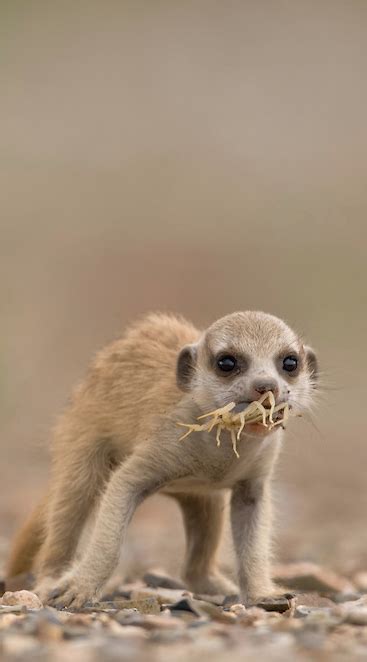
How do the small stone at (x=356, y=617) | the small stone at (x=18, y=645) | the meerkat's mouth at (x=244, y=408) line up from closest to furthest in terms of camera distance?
the small stone at (x=18, y=645) < the small stone at (x=356, y=617) < the meerkat's mouth at (x=244, y=408)

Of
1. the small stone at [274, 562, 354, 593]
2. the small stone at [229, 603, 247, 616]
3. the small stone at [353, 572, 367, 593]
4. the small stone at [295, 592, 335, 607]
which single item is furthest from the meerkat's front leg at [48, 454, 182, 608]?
the small stone at [353, 572, 367, 593]

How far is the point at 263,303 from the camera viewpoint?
86.2ft

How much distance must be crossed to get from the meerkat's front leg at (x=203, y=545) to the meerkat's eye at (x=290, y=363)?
1.34 m

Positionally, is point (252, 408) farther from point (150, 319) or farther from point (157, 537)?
point (157, 537)

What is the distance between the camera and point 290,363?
7.06m

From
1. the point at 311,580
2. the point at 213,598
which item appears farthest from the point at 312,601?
the point at 311,580

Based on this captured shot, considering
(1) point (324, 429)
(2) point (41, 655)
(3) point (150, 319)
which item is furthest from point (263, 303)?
(2) point (41, 655)

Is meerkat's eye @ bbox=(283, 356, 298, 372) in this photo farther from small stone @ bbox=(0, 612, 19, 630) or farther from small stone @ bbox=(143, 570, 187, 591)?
small stone @ bbox=(0, 612, 19, 630)

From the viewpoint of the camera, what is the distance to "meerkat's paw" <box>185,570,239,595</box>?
26.6 ft

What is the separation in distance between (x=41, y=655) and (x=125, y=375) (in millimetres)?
3562

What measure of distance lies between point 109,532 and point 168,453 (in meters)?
0.57

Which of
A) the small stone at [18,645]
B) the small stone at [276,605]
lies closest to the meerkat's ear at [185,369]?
the small stone at [276,605]

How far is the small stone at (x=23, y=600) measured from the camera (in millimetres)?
6203

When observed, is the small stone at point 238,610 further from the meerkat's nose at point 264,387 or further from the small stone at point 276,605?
the meerkat's nose at point 264,387
